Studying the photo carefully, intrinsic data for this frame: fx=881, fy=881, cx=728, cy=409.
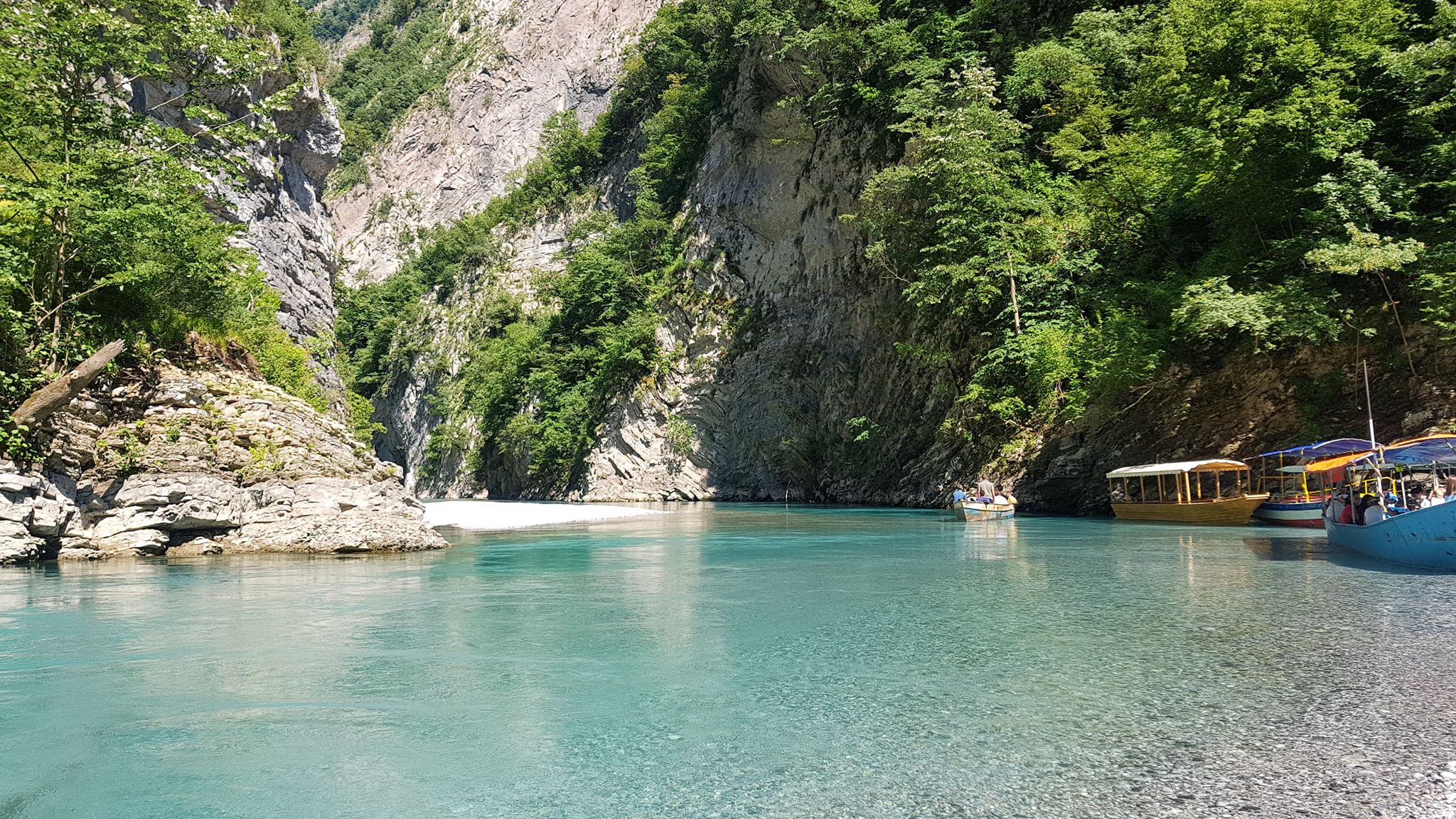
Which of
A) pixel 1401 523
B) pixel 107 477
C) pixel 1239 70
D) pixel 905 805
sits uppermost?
pixel 1239 70

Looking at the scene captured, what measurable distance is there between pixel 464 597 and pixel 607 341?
1666 inches

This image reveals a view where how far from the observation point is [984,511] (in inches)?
1066

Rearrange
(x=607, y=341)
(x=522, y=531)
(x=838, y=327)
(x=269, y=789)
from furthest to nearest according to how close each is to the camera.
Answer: (x=607, y=341) → (x=838, y=327) → (x=522, y=531) → (x=269, y=789)

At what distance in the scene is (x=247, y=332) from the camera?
1070 inches

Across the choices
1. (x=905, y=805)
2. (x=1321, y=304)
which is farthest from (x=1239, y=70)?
(x=905, y=805)

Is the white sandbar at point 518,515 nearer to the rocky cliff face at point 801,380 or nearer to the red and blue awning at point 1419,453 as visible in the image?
the rocky cliff face at point 801,380

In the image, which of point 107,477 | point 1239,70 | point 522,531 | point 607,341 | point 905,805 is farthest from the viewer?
point 607,341

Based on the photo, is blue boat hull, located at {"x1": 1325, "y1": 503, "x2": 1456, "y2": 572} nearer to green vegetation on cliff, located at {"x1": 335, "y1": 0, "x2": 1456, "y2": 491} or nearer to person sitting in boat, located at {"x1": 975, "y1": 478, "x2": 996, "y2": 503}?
green vegetation on cliff, located at {"x1": 335, "y1": 0, "x2": 1456, "y2": 491}

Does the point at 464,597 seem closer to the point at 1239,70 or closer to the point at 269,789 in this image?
the point at 269,789

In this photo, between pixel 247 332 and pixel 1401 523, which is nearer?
pixel 1401 523

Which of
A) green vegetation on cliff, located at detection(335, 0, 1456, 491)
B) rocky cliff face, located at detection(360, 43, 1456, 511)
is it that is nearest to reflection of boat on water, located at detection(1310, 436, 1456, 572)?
green vegetation on cliff, located at detection(335, 0, 1456, 491)

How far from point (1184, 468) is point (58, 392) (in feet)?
85.5

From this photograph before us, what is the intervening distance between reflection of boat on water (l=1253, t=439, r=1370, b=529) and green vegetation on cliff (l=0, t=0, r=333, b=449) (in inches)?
1010

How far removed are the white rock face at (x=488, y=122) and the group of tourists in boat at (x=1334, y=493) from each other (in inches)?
2846
